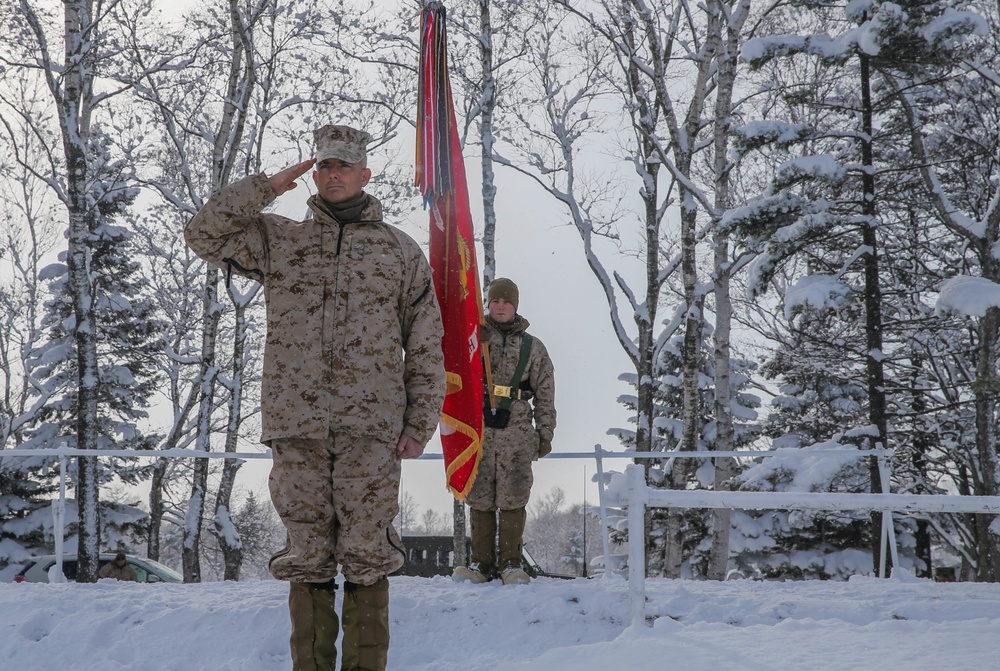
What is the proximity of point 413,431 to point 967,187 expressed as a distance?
53.4ft

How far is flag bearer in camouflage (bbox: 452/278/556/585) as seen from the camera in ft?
19.6

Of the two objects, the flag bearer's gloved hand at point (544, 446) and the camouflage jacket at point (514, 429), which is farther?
the flag bearer's gloved hand at point (544, 446)

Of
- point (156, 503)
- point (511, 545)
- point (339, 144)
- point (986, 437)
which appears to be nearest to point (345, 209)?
point (339, 144)

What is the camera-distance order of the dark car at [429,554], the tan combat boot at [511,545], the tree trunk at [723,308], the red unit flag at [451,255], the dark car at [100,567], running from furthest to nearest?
1. the dark car at [429,554]
2. the dark car at [100,567]
3. the tree trunk at [723,308]
4. the tan combat boot at [511,545]
5. the red unit flag at [451,255]

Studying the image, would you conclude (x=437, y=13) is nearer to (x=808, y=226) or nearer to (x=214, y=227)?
(x=214, y=227)

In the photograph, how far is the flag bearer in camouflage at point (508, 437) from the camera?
5961 mm

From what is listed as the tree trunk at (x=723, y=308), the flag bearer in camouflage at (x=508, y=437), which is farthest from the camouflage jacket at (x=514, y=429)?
the tree trunk at (x=723, y=308)

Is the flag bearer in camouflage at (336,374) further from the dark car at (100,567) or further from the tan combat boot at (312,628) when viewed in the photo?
the dark car at (100,567)

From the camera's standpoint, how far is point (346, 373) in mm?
3391

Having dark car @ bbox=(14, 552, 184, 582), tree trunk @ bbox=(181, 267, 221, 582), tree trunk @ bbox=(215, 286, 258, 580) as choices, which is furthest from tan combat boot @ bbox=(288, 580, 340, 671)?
tree trunk @ bbox=(215, 286, 258, 580)

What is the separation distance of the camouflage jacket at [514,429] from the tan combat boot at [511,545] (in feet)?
0.26

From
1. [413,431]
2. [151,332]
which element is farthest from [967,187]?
[151,332]

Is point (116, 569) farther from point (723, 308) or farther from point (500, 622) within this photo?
point (500, 622)

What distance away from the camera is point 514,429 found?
6.00 metres
